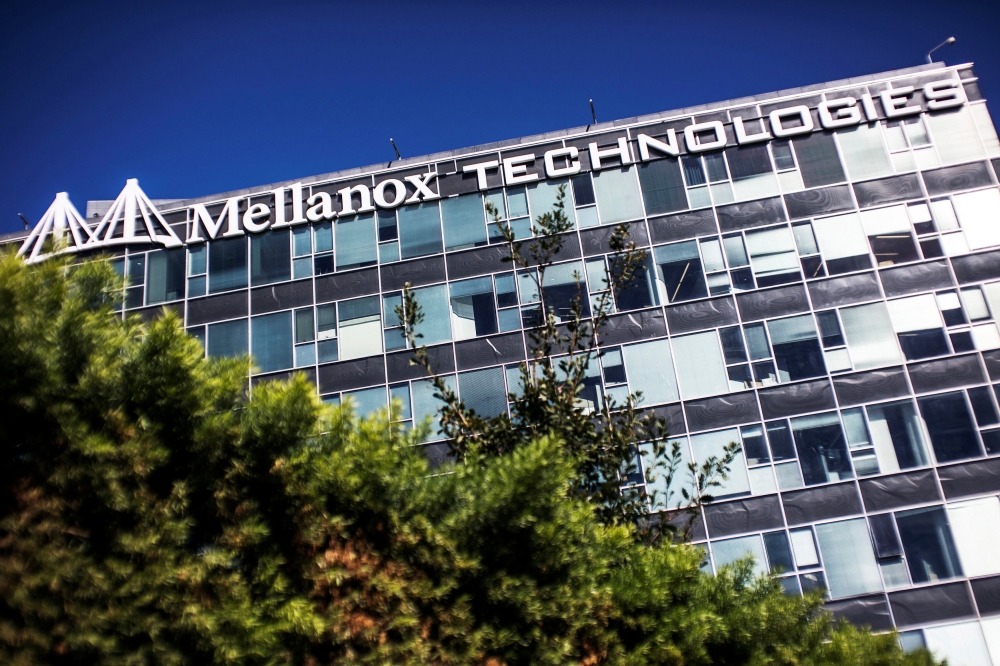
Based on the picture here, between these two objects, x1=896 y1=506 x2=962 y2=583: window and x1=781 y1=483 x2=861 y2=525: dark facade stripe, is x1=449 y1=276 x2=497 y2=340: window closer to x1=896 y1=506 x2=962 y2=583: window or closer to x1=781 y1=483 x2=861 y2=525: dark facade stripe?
x1=781 y1=483 x2=861 y2=525: dark facade stripe

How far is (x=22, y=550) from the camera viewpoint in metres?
6.22

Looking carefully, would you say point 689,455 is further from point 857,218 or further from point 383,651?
point 383,651

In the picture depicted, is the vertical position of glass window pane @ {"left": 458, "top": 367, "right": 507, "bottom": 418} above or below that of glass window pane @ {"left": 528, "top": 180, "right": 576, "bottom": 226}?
A: below

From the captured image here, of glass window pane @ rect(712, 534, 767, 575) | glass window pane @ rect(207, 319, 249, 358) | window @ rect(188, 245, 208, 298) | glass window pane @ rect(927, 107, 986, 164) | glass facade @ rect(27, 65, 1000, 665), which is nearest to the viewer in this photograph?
glass facade @ rect(27, 65, 1000, 665)

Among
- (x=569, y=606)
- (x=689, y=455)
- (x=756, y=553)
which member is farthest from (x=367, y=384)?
(x=569, y=606)

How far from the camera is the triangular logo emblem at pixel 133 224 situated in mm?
25812

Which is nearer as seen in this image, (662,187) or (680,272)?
(680,272)

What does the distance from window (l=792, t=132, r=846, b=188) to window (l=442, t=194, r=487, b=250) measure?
31.3 ft

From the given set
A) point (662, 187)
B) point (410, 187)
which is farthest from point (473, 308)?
point (662, 187)

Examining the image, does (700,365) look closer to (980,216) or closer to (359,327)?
(980,216)

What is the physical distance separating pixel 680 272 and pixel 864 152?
6654 mm

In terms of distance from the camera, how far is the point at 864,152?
23.8m

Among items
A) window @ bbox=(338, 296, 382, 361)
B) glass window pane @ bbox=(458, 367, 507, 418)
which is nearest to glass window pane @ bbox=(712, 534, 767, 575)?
glass window pane @ bbox=(458, 367, 507, 418)

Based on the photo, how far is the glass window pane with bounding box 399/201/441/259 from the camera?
2452 cm
